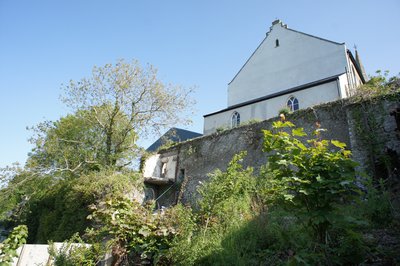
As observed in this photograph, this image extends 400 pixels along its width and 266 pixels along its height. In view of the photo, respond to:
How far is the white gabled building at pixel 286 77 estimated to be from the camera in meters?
15.2

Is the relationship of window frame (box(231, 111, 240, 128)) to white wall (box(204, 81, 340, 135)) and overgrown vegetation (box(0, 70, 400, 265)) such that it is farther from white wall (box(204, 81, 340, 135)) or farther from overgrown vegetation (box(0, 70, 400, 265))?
overgrown vegetation (box(0, 70, 400, 265))

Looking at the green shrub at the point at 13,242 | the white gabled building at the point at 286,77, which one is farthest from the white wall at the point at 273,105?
the green shrub at the point at 13,242

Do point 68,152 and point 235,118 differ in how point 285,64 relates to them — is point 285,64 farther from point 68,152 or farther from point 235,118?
point 68,152

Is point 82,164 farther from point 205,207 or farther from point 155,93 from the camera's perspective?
point 205,207

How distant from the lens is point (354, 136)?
28.8ft

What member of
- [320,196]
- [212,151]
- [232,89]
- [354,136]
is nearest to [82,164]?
[212,151]

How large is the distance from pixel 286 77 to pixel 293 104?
11.8ft

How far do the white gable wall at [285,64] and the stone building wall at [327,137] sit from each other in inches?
271

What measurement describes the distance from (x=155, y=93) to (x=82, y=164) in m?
6.12

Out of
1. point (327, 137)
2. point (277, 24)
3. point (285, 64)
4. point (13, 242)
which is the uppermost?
point (277, 24)

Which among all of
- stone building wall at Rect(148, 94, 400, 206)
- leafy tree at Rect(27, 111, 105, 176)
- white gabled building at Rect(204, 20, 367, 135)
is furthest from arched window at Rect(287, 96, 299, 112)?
leafy tree at Rect(27, 111, 105, 176)

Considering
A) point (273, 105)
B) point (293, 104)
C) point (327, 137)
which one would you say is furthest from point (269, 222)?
point (273, 105)

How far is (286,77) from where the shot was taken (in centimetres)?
1862

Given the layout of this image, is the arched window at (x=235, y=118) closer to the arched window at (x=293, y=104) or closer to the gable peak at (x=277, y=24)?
the arched window at (x=293, y=104)
